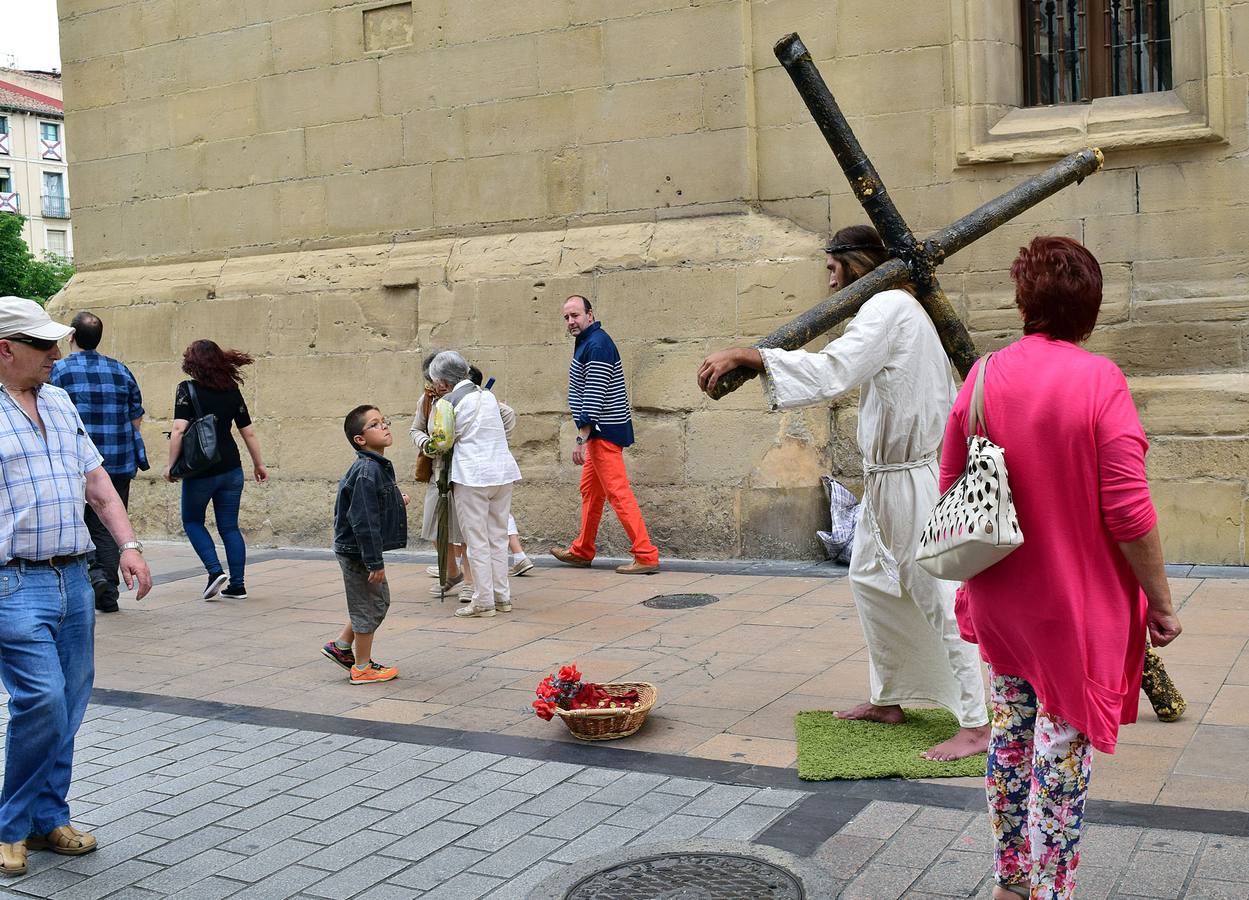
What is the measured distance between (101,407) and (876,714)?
5.51 metres

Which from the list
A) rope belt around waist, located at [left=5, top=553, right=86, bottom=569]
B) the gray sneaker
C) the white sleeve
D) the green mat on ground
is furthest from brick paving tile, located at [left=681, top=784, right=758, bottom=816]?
the gray sneaker

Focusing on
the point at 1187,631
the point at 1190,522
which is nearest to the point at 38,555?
the point at 1187,631

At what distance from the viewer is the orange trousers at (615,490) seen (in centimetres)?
904

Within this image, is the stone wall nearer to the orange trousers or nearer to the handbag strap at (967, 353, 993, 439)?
the orange trousers

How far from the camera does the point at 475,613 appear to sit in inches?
309

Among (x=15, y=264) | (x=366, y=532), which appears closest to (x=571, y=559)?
(x=366, y=532)

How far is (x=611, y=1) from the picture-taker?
9.74m

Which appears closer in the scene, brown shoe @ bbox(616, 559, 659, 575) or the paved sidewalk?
the paved sidewalk

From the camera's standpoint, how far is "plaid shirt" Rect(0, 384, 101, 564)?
4059 mm

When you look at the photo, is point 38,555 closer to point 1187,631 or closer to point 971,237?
point 971,237

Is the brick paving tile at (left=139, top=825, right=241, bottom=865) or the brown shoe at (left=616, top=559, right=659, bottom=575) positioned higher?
the brown shoe at (left=616, top=559, right=659, bottom=575)

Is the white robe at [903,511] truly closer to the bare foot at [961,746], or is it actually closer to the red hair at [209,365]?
the bare foot at [961,746]

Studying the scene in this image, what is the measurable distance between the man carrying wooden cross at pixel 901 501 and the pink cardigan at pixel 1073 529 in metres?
1.42

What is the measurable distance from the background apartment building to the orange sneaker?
230 feet
